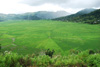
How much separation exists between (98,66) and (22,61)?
15.1 metres

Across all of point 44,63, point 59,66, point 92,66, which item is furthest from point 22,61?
point 92,66

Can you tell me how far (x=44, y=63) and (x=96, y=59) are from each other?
11194 mm

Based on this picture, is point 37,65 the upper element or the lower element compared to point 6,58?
lower

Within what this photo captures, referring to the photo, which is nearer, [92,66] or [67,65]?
[67,65]

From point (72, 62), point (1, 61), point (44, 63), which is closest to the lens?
point (1, 61)

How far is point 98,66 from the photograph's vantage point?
17281mm

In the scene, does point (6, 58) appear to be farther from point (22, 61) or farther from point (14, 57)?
point (22, 61)

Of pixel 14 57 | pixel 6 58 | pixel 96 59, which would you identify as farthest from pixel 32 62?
pixel 96 59

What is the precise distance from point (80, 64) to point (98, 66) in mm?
3261

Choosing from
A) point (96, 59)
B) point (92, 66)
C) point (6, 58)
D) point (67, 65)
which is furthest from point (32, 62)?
point (96, 59)

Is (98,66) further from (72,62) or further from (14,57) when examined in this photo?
(14,57)

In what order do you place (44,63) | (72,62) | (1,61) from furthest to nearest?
(44,63) → (72,62) → (1,61)

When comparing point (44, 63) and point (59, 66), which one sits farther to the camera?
point (44, 63)

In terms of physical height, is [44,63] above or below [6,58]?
below
